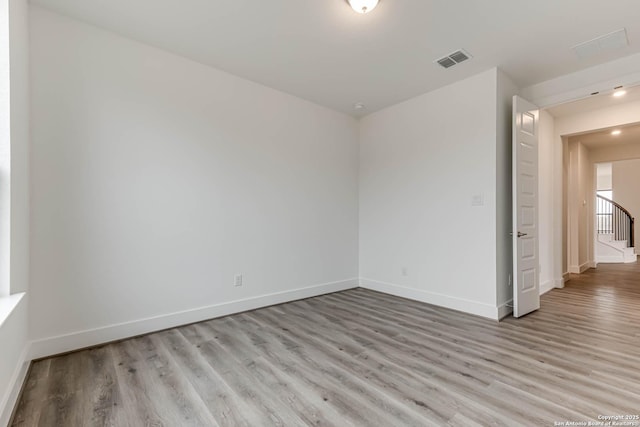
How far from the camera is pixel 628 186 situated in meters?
8.84

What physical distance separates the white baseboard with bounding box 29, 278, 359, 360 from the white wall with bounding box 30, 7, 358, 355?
0.03ft

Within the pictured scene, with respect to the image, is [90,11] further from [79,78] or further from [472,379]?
[472,379]

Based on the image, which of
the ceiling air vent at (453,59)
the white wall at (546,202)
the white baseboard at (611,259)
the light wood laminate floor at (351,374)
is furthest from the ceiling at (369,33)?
the white baseboard at (611,259)

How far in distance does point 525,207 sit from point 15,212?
4.68 meters

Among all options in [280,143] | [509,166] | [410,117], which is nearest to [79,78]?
[280,143]

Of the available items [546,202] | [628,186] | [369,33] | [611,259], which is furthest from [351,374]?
[628,186]

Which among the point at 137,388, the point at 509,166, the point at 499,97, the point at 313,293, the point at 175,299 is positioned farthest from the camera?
the point at 313,293

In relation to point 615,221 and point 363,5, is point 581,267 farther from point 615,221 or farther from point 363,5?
point 363,5

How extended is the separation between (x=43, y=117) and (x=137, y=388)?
7.31 feet

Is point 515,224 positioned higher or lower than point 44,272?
higher

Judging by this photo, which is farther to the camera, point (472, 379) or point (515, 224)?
point (515, 224)

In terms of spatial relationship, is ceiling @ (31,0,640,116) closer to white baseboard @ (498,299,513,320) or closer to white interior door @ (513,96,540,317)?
white interior door @ (513,96,540,317)

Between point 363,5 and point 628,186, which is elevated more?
point 363,5

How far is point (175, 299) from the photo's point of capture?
3.04 meters
